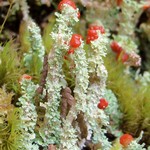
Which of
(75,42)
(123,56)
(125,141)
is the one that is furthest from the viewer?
(123,56)

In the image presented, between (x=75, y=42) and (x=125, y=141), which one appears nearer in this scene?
(x=75, y=42)

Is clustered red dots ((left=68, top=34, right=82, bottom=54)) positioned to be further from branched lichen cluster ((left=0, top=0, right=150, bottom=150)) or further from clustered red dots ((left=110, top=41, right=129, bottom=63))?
clustered red dots ((left=110, top=41, right=129, bottom=63))

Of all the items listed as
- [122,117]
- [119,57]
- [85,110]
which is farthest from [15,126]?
[119,57]

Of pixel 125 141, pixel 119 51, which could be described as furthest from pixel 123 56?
pixel 125 141

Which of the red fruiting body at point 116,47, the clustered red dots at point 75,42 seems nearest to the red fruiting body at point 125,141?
the clustered red dots at point 75,42

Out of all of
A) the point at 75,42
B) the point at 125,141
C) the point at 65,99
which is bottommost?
the point at 125,141

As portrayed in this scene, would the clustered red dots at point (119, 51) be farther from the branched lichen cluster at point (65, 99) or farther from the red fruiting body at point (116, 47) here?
the branched lichen cluster at point (65, 99)

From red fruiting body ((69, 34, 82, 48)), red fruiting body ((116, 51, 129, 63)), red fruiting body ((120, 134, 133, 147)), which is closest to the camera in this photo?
red fruiting body ((69, 34, 82, 48))

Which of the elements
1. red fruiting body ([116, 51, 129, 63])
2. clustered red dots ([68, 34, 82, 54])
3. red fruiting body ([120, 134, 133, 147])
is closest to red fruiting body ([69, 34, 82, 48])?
clustered red dots ([68, 34, 82, 54])

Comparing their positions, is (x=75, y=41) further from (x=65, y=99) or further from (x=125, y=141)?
(x=125, y=141)
